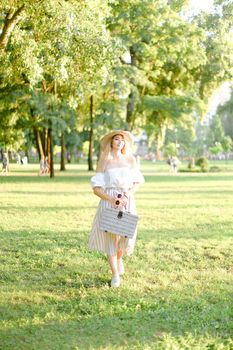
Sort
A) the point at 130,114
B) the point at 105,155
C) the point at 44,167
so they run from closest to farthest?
1. the point at 105,155
2. the point at 130,114
3. the point at 44,167

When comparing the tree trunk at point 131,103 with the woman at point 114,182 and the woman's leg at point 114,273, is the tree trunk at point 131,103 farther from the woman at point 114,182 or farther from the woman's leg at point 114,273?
the woman's leg at point 114,273

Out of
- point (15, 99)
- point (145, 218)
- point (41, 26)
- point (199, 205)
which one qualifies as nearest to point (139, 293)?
point (145, 218)

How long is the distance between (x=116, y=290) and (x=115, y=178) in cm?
141

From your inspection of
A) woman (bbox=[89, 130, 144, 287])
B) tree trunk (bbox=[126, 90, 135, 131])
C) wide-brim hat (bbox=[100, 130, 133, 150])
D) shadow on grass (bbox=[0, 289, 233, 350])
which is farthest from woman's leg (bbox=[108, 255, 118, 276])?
tree trunk (bbox=[126, 90, 135, 131])

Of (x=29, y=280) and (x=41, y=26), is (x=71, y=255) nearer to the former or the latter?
(x=29, y=280)

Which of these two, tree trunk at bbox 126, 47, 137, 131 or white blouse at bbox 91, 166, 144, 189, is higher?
tree trunk at bbox 126, 47, 137, 131

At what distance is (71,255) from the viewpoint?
8.49 meters

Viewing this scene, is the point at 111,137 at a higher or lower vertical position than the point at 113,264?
higher

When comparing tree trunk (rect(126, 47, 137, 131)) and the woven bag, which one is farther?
tree trunk (rect(126, 47, 137, 131))

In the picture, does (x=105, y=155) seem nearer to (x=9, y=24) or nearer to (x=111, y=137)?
(x=111, y=137)

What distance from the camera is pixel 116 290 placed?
6.41m

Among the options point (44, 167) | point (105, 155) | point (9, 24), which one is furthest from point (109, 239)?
point (44, 167)

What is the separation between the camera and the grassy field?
16.0ft

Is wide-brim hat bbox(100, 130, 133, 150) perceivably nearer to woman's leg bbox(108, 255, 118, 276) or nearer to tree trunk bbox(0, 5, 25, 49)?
woman's leg bbox(108, 255, 118, 276)
